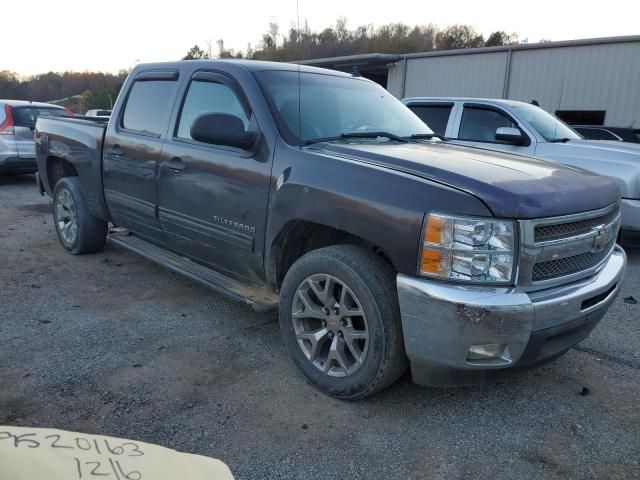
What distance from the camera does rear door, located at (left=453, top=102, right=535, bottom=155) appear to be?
22.3ft

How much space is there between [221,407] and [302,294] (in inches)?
30.1

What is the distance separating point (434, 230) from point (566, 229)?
74cm

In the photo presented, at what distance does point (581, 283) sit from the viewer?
2.77 meters

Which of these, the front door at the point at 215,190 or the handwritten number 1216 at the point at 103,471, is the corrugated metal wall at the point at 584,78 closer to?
the front door at the point at 215,190

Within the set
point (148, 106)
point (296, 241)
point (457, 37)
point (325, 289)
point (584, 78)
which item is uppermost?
point (457, 37)

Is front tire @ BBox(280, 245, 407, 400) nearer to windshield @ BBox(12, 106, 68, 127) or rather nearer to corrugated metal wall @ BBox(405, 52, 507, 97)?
windshield @ BBox(12, 106, 68, 127)

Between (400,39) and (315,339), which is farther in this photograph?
(400,39)

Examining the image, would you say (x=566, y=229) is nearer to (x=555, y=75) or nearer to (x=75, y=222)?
(x=75, y=222)

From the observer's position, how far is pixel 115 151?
4641mm

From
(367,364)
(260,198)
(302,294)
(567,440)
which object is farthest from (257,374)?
(567,440)

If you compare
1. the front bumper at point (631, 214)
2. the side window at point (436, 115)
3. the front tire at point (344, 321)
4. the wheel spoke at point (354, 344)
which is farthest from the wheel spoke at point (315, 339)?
the side window at point (436, 115)

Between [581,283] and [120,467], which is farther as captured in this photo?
[581,283]

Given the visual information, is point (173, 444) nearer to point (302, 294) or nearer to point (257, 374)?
point (257, 374)

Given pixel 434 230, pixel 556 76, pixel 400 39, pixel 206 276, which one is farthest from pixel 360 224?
pixel 400 39
